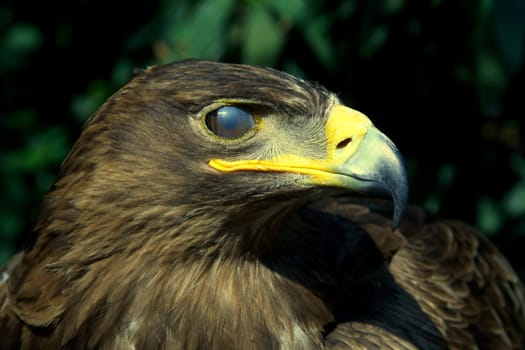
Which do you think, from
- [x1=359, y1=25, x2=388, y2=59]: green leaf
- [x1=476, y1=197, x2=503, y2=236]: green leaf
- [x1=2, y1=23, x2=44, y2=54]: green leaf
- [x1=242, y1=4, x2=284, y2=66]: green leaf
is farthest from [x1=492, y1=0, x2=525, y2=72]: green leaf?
[x1=2, y1=23, x2=44, y2=54]: green leaf

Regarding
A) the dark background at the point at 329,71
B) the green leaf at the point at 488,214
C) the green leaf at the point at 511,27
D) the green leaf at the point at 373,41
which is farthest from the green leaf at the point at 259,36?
the green leaf at the point at 488,214

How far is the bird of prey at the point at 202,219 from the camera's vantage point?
2.58 metres

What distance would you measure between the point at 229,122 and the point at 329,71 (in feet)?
7.17

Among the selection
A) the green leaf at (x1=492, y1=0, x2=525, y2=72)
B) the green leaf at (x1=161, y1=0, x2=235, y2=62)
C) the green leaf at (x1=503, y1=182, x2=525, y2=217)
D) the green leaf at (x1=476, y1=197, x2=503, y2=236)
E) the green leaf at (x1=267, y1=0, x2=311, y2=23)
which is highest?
the green leaf at (x1=492, y1=0, x2=525, y2=72)

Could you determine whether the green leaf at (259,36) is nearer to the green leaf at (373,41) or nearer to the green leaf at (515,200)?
the green leaf at (373,41)

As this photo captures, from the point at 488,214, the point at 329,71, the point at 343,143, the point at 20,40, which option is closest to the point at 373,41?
the point at 329,71

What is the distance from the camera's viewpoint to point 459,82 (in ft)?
16.4

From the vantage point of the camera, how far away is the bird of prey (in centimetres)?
258

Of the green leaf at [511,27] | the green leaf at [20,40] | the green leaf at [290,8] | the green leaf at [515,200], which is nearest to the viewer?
the green leaf at [511,27]

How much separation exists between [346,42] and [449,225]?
4.32 ft

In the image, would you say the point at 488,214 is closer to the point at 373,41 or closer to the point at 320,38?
the point at 373,41

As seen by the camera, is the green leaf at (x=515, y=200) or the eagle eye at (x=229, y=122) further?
the green leaf at (x=515, y=200)

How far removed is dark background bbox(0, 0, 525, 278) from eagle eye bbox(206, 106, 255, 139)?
5.51ft

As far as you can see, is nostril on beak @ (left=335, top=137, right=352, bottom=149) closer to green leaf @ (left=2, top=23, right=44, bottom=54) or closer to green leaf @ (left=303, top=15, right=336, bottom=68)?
green leaf @ (left=303, top=15, right=336, bottom=68)
